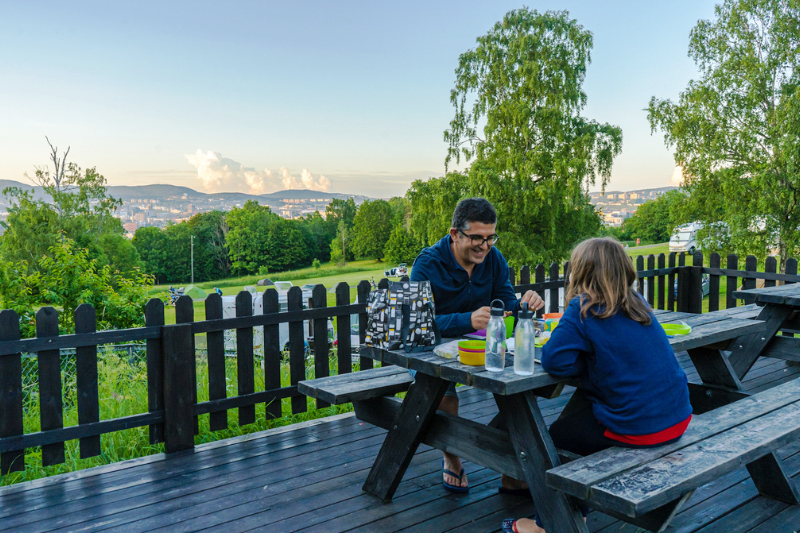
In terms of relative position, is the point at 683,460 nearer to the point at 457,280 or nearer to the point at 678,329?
the point at 678,329

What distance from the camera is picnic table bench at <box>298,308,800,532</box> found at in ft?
5.94

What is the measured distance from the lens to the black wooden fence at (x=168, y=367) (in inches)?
125

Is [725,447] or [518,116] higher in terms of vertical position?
[518,116]

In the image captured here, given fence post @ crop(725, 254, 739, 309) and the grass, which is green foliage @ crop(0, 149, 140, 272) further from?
fence post @ crop(725, 254, 739, 309)

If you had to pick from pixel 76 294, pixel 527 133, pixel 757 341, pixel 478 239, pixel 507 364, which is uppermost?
pixel 527 133

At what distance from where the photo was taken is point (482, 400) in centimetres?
450

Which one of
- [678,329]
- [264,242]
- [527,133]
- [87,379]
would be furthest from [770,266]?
[264,242]

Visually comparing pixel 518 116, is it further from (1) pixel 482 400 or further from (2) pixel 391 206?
(2) pixel 391 206

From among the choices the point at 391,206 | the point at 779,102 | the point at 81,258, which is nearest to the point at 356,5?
the point at 779,102

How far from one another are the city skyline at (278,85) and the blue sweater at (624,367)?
753 inches

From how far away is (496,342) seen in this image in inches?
83.2

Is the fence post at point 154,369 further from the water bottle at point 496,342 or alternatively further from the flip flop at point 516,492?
the water bottle at point 496,342

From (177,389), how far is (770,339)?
4.60 m

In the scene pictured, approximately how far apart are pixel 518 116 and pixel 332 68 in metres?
68.4
